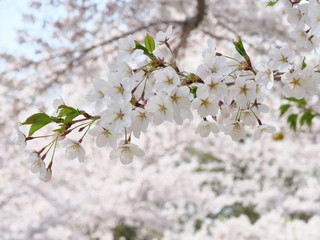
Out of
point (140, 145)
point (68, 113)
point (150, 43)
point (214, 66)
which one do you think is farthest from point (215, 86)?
point (140, 145)

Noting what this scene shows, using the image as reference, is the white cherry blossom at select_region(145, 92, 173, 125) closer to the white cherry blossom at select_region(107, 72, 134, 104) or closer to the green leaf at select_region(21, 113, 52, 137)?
the white cherry blossom at select_region(107, 72, 134, 104)

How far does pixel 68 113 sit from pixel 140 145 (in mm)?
4512

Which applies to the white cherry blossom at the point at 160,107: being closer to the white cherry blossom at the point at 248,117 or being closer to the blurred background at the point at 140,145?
the white cherry blossom at the point at 248,117

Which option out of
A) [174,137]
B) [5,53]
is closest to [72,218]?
[174,137]

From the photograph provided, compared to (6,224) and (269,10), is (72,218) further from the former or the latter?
(269,10)

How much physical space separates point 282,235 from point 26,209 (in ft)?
Result: 11.0

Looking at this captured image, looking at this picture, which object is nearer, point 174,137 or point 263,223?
point 263,223

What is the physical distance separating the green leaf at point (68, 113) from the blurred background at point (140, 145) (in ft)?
6.86

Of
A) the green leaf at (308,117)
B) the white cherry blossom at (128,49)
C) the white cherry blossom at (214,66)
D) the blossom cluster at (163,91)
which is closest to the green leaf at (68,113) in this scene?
the blossom cluster at (163,91)

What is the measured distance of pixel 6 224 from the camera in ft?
17.0

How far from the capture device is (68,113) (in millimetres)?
690

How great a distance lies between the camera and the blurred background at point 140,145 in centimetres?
362

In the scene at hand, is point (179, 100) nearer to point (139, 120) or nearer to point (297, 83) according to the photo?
point (139, 120)

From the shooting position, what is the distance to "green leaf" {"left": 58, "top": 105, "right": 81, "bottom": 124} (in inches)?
26.7
